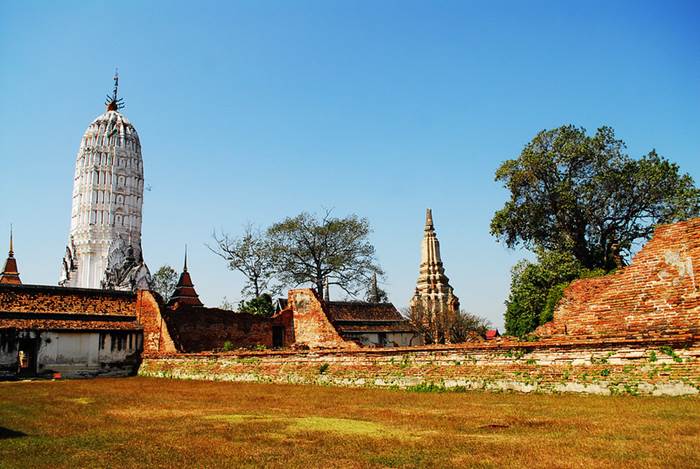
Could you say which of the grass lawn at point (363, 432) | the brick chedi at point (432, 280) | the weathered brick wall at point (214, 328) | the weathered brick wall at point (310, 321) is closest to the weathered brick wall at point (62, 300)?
the weathered brick wall at point (214, 328)

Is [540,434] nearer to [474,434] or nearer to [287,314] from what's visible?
[474,434]

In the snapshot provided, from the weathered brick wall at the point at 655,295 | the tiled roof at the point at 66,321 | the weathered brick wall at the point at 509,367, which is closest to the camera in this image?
the weathered brick wall at the point at 509,367

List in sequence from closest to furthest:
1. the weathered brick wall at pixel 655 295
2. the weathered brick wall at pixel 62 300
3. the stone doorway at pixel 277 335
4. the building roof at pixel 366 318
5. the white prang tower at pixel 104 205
Result: the weathered brick wall at pixel 655 295 < the weathered brick wall at pixel 62 300 < the stone doorway at pixel 277 335 < the building roof at pixel 366 318 < the white prang tower at pixel 104 205

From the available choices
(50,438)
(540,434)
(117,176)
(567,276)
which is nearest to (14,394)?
(50,438)

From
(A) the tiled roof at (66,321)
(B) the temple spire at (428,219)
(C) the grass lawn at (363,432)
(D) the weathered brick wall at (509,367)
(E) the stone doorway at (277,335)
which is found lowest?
(C) the grass lawn at (363,432)

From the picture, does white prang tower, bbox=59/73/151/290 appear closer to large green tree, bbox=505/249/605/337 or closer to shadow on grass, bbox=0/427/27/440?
large green tree, bbox=505/249/605/337

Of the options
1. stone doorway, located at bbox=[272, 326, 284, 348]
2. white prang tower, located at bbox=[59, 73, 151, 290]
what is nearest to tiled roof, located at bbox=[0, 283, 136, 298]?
stone doorway, located at bbox=[272, 326, 284, 348]

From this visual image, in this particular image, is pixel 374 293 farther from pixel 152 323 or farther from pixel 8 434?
pixel 8 434

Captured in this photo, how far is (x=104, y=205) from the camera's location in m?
69.5

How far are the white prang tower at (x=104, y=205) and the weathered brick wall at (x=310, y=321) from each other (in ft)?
152

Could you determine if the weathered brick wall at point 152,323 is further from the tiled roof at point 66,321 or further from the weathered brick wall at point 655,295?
the weathered brick wall at point 655,295

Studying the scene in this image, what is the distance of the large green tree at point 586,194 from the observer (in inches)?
996

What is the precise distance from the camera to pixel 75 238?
70062 millimetres

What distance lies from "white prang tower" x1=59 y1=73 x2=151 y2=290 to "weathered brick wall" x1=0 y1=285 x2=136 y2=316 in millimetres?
45226
